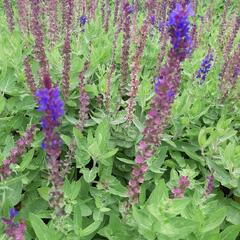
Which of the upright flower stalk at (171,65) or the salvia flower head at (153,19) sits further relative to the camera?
the salvia flower head at (153,19)

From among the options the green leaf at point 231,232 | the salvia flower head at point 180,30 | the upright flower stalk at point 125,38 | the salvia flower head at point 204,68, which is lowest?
the green leaf at point 231,232

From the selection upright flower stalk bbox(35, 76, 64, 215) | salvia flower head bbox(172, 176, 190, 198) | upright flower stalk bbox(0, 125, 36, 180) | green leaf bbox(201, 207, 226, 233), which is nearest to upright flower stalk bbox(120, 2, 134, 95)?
upright flower stalk bbox(0, 125, 36, 180)

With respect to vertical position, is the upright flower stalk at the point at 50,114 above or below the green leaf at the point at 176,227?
above

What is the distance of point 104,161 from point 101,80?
1075mm

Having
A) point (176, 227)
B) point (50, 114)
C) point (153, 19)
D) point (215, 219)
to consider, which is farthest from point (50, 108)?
point (153, 19)

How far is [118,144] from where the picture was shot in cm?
327

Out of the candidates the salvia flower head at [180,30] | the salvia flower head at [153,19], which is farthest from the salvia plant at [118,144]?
the salvia flower head at [153,19]

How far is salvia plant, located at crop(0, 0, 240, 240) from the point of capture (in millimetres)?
2044

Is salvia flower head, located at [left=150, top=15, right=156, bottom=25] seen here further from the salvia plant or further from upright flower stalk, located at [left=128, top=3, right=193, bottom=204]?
upright flower stalk, located at [left=128, top=3, right=193, bottom=204]

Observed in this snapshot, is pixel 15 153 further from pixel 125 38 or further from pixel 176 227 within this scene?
pixel 125 38

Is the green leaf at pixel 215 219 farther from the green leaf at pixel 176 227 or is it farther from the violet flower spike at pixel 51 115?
the violet flower spike at pixel 51 115

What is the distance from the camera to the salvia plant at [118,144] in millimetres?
2044

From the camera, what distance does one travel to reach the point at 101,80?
370 cm

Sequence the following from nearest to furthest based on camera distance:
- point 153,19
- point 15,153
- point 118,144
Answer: point 15,153 < point 118,144 < point 153,19
